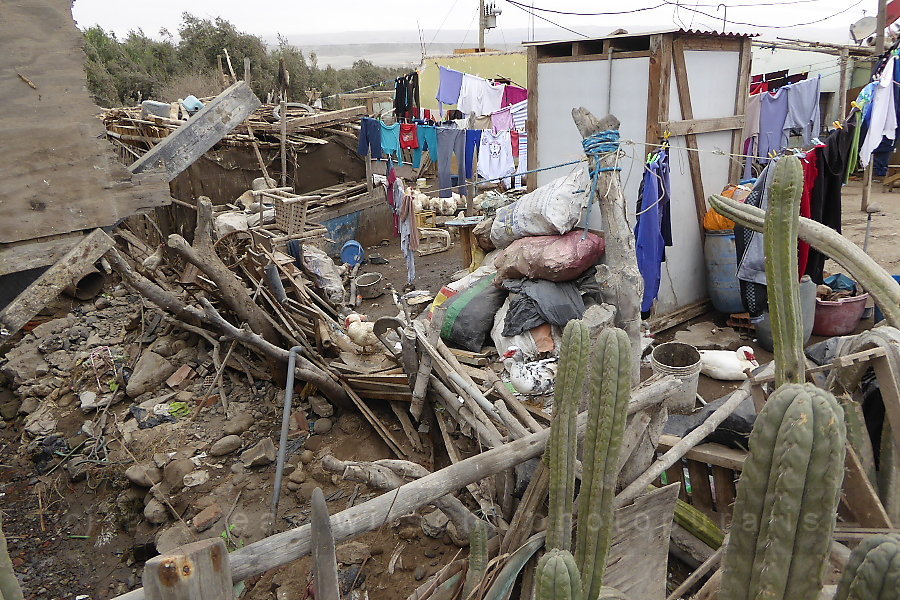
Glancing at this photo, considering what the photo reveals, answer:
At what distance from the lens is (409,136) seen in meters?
10.8

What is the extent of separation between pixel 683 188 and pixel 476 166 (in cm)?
415

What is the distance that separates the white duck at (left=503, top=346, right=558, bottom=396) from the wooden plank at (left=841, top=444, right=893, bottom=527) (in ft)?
8.82

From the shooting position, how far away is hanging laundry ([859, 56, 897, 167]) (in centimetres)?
741

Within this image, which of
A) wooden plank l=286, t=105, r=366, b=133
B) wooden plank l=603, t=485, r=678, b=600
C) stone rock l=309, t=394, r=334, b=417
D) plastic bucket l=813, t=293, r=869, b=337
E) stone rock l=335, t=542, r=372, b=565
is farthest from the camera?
wooden plank l=286, t=105, r=366, b=133

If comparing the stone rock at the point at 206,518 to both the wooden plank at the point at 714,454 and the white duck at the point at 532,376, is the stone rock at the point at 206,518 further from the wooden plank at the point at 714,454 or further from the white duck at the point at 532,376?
the wooden plank at the point at 714,454

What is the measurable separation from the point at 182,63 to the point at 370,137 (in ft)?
56.4

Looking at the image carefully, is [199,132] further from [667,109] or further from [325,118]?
[325,118]

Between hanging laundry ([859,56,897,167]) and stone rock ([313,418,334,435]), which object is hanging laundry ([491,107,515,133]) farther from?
stone rock ([313,418,334,435])

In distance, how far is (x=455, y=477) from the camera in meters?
2.36

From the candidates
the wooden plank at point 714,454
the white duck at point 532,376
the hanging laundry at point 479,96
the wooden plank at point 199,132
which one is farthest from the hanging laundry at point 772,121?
the wooden plank at point 199,132

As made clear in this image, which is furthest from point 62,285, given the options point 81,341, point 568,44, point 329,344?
point 81,341

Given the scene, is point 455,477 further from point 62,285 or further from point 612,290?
point 612,290

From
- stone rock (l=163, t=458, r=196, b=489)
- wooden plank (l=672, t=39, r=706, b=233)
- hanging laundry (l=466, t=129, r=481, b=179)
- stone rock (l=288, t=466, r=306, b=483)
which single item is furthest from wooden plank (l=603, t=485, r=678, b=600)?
hanging laundry (l=466, t=129, r=481, b=179)

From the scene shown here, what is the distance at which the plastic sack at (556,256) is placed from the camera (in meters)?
5.93
